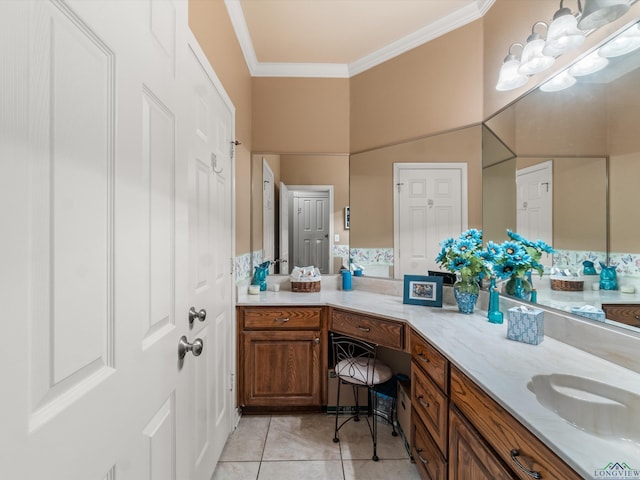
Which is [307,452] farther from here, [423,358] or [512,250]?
[512,250]

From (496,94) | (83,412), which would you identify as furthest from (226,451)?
(496,94)

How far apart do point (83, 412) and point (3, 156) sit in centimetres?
41

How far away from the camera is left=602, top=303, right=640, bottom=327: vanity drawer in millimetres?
1017

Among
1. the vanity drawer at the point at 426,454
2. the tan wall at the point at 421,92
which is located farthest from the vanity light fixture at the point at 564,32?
the vanity drawer at the point at 426,454

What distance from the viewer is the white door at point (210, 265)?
1.28 m

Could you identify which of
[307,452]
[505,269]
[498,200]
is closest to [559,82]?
[498,200]

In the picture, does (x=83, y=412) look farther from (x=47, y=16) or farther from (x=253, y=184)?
(x=253, y=184)

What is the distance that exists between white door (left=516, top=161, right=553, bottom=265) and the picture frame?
21.7 inches

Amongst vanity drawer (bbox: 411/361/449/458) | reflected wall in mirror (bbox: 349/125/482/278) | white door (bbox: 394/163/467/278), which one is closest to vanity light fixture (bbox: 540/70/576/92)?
reflected wall in mirror (bbox: 349/125/482/278)

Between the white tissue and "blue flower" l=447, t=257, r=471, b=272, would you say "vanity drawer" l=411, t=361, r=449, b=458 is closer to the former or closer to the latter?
"blue flower" l=447, t=257, r=471, b=272

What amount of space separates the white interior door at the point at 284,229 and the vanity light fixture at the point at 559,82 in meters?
1.80

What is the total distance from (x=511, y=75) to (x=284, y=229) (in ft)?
5.98

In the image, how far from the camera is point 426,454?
4.38 ft

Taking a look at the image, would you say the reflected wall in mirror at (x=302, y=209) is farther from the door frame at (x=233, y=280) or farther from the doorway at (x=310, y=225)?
the door frame at (x=233, y=280)
